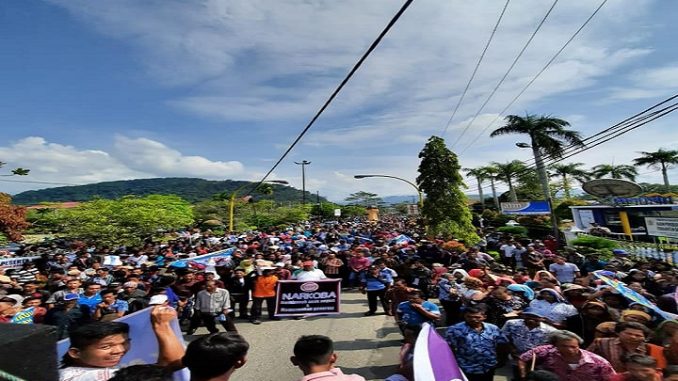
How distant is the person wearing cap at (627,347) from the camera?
357 centimetres

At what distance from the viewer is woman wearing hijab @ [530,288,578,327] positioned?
16.4 ft

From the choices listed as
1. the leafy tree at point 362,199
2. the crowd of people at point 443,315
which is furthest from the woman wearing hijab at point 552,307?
the leafy tree at point 362,199

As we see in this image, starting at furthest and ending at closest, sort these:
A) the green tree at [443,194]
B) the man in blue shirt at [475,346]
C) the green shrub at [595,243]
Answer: the green tree at [443,194] < the green shrub at [595,243] < the man in blue shirt at [475,346]

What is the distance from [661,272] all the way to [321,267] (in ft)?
28.4

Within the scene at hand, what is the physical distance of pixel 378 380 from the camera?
5426 mm

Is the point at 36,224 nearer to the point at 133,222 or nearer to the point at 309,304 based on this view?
the point at 133,222

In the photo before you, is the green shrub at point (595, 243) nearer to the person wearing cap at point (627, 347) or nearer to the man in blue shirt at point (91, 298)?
the person wearing cap at point (627, 347)

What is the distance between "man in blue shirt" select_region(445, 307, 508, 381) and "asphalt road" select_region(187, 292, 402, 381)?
73.8 inches

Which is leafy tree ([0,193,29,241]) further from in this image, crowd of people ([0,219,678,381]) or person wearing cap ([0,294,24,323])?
person wearing cap ([0,294,24,323])

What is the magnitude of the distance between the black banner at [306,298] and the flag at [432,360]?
17.6 feet

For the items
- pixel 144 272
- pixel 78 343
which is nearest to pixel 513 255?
pixel 144 272

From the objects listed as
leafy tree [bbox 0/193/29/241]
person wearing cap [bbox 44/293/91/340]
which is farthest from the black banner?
leafy tree [bbox 0/193/29/241]

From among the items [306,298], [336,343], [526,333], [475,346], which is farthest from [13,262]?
[526,333]

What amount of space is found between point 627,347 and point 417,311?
259cm
